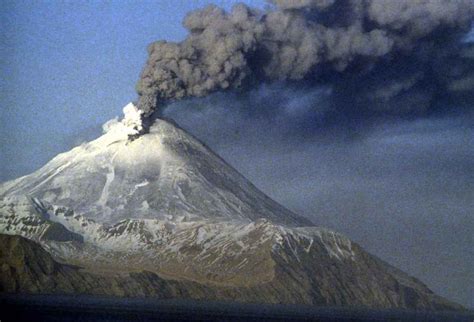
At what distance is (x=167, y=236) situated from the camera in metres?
76.0

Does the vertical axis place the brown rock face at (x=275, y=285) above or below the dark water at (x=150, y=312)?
above

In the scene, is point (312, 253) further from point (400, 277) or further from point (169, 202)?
point (169, 202)

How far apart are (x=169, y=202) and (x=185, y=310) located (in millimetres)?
20271

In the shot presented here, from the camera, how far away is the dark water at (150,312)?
41781mm

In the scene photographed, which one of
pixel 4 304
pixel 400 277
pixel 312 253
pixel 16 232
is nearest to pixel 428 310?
pixel 400 277

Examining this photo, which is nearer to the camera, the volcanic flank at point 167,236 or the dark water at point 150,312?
the dark water at point 150,312

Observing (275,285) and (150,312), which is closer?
(150,312)

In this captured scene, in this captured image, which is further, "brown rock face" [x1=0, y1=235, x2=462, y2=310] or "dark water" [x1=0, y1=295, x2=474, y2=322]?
"brown rock face" [x1=0, y1=235, x2=462, y2=310]

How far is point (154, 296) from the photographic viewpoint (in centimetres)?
6794

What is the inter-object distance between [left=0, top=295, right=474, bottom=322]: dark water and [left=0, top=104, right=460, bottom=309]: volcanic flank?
1.24 metres

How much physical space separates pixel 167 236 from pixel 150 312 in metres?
26.5

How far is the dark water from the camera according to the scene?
41781 millimetres

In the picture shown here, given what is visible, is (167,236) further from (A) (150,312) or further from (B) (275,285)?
(A) (150,312)

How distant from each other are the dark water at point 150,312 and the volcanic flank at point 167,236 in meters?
1.24
